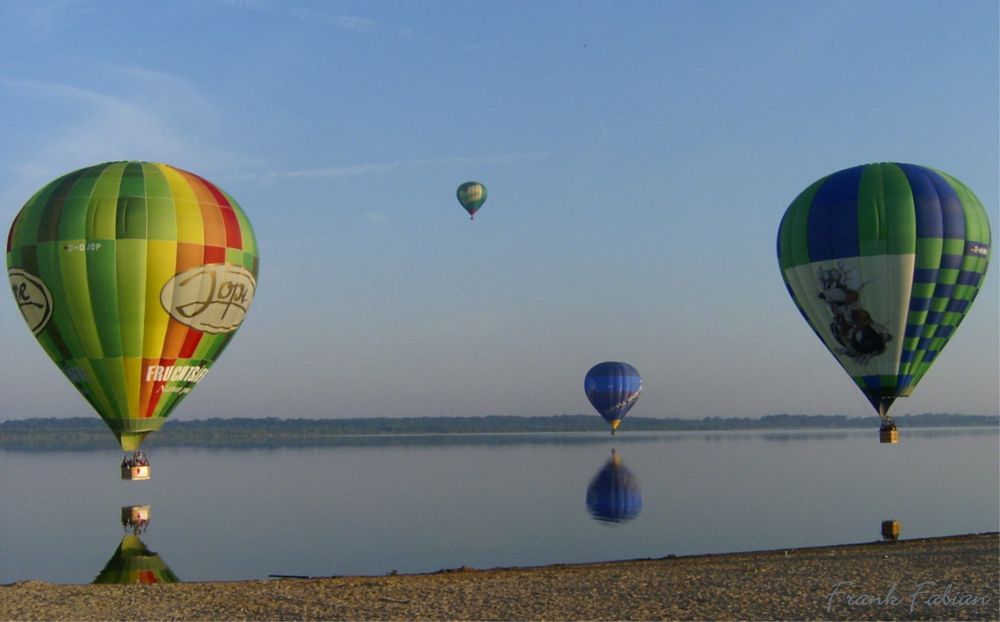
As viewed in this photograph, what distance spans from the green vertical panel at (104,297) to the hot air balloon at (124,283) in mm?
25

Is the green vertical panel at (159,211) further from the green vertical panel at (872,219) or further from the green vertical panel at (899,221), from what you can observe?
the green vertical panel at (899,221)

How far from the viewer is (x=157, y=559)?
1266 inches

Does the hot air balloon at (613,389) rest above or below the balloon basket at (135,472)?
above

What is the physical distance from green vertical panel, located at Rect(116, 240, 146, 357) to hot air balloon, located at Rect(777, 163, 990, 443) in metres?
20.4

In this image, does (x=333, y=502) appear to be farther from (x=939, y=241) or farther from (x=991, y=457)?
(x=991, y=457)

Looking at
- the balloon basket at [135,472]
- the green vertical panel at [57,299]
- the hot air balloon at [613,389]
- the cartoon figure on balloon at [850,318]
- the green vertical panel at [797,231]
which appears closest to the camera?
the balloon basket at [135,472]

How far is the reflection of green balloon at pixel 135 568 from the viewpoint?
2633 cm

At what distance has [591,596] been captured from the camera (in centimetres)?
1678

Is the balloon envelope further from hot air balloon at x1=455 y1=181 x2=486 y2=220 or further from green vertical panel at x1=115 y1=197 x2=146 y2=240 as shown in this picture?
green vertical panel at x1=115 y1=197 x2=146 y2=240

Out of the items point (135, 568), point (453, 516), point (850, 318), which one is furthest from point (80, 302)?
point (453, 516)

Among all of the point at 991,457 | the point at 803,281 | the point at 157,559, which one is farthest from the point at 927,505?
the point at 991,457

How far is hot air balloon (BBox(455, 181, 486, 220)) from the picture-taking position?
6138cm

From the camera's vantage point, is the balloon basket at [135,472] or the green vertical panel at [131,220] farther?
the green vertical panel at [131,220]

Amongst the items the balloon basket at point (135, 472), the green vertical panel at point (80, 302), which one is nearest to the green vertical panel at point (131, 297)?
the green vertical panel at point (80, 302)
